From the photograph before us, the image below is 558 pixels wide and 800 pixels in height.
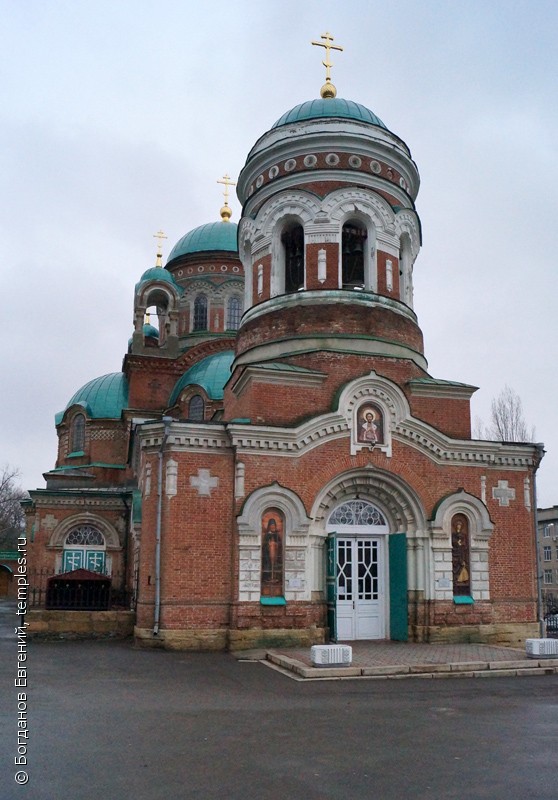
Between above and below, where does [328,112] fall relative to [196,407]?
above

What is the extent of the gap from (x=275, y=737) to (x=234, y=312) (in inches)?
897

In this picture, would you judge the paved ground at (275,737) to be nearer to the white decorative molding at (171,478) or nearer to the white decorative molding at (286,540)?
the white decorative molding at (286,540)

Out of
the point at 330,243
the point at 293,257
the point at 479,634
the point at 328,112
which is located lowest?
the point at 479,634

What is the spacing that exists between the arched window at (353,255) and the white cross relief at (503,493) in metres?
5.43

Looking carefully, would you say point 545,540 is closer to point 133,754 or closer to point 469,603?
point 469,603

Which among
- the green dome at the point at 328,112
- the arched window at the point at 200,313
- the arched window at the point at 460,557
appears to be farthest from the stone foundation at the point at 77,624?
the arched window at the point at 200,313

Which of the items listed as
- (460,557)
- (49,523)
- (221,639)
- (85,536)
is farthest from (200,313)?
(221,639)

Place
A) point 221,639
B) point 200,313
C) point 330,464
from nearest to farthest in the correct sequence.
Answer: point 221,639, point 330,464, point 200,313

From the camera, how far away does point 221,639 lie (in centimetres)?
1336

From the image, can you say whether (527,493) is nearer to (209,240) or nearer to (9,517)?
(209,240)

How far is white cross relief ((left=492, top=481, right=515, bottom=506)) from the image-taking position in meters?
15.7

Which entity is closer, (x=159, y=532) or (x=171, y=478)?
(x=159, y=532)

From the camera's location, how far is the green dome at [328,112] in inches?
701

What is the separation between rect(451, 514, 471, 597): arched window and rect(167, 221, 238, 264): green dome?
17.0 m
